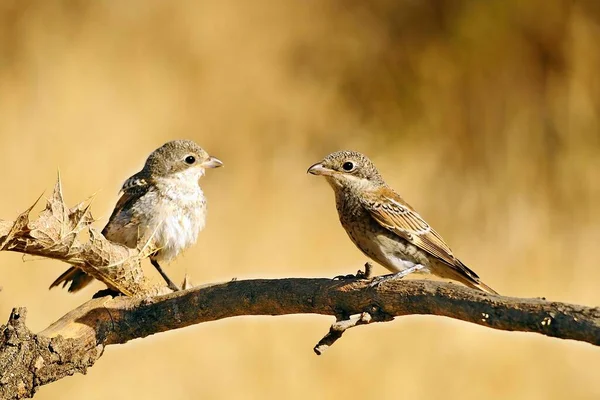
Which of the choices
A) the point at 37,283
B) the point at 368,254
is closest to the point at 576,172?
the point at 368,254

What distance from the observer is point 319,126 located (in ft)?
22.3

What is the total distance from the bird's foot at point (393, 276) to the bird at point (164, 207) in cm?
102

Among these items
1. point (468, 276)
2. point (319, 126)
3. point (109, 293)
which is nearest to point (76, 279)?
point (109, 293)

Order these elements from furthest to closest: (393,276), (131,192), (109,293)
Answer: (131,192) → (109,293) → (393,276)

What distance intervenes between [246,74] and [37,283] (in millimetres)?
2126

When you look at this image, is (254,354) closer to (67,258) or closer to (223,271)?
(223,271)

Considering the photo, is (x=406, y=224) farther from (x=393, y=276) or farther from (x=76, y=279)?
(x=76, y=279)

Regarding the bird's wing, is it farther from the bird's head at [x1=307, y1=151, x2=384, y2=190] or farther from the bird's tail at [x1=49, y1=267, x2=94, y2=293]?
the bird's head at [x1=307, y1=151, x2=384, y2=190]

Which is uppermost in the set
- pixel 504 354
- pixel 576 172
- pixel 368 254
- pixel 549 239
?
pixel 576 172

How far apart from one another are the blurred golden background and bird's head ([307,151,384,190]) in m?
2.56

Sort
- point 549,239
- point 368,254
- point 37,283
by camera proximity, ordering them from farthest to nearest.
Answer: point 549,239 → point 37,283 → point 368,254

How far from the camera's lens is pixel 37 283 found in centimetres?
616

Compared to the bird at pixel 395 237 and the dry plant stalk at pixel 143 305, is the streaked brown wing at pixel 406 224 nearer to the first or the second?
the bird at pixel 395 237

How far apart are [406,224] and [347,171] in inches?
15.2
